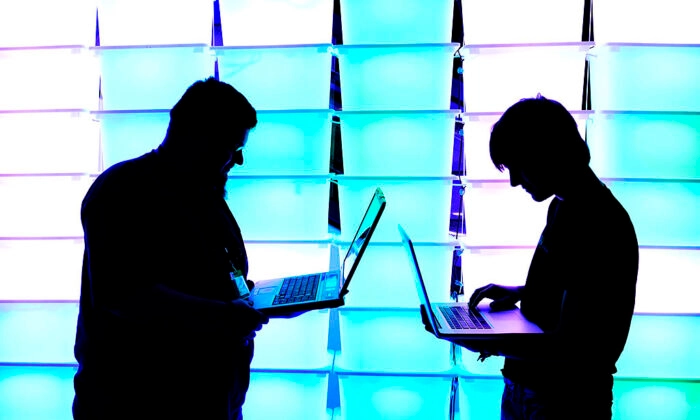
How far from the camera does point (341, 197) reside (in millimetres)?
1533

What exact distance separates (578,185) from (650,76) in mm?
814

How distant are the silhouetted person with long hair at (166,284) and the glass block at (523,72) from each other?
783 mm

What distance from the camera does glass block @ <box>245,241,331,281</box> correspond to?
5.02ft

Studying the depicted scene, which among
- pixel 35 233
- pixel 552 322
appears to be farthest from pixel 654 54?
pixel 35 233

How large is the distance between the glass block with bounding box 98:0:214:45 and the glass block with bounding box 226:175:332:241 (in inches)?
18.0

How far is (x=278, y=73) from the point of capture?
1.50 metres

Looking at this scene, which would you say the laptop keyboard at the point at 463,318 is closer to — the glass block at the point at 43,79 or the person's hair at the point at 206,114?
the person's hair at the point at 206,114

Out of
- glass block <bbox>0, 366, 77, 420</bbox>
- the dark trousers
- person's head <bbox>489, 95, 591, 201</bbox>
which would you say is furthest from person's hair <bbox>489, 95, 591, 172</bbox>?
glass block <bbox>0, 366, 77, 420</bbox>

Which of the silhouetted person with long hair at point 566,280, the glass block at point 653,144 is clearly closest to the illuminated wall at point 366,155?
the glass block at point 653,144

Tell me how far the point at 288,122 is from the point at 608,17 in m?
0.95

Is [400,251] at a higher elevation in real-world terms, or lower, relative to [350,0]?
lower

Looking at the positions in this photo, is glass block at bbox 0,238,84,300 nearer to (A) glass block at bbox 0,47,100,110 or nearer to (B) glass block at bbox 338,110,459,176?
(A) glass block at bbox 0,47,100,110

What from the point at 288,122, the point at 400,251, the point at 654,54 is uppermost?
the point at 654,54

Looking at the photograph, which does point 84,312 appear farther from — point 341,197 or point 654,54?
point 654,54
